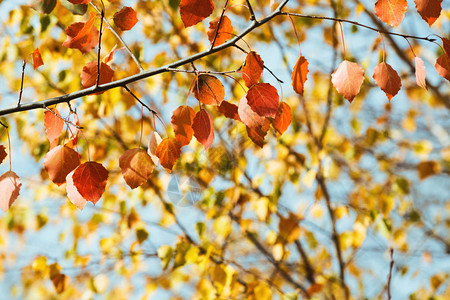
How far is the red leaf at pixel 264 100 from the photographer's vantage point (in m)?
0.55

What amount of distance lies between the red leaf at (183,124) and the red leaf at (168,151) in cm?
1

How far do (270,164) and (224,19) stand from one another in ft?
3.11

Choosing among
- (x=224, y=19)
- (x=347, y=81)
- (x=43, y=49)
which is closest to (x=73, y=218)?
(x=43, y=49)

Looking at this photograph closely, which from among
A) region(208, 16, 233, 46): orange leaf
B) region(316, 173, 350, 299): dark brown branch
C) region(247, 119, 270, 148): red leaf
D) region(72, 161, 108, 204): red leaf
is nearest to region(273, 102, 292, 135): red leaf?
region(247, 119, 270, 148): red leaf

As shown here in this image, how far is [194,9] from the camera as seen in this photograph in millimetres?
550

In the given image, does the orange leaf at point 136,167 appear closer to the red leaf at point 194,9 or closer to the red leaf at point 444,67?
the red leaf at point 194,9

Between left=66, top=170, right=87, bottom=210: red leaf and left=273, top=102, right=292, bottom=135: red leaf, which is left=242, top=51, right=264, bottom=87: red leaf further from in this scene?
left=66, top=170, right=87, bottom=210: red leaf

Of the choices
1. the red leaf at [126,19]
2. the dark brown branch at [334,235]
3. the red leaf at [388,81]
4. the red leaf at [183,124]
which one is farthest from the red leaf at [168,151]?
the dark brown branch at [334,235]

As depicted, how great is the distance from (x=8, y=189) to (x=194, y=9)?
400mm

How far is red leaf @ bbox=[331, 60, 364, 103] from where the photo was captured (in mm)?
572

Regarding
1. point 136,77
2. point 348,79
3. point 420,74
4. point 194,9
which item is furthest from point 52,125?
point 420,74

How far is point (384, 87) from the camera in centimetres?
59

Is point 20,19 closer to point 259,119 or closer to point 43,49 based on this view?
point 43,49

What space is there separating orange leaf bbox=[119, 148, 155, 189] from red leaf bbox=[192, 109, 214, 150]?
0.30 ft
